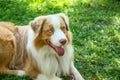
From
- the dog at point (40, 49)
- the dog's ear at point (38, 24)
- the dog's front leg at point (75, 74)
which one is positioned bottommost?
the dog's front leg at point (75, 74)

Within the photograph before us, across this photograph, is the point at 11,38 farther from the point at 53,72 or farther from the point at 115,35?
the point at 115,35

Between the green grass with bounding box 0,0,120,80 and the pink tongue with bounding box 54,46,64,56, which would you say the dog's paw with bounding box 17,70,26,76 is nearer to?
the green grass with bounding box 0,0,120,80

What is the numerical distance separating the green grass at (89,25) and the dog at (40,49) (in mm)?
263

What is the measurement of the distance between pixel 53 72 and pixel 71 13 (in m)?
3.29

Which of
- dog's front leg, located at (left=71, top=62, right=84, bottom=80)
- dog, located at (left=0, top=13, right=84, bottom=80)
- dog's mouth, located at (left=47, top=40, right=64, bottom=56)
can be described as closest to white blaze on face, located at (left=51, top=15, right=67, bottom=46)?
dog, located at (left=0, top=13, right=84, bottom=80)

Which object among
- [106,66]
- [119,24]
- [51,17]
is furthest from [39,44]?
[119,24]

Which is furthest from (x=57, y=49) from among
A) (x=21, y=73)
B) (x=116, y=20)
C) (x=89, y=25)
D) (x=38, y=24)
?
(x=116, y=20)

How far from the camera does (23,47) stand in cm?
588

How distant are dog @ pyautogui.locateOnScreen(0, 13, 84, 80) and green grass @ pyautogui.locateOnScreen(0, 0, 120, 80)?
0.26m

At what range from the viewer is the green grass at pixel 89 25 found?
603 centimetres

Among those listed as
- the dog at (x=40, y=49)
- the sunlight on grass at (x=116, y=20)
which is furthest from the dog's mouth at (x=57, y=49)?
the sunlight on grass at (x=116, y=20)

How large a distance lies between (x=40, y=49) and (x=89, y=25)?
2.70 m

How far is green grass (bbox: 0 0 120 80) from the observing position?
19.8ft

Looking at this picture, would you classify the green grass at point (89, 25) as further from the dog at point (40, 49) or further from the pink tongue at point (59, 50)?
the pink tongue at point (59, 50)
